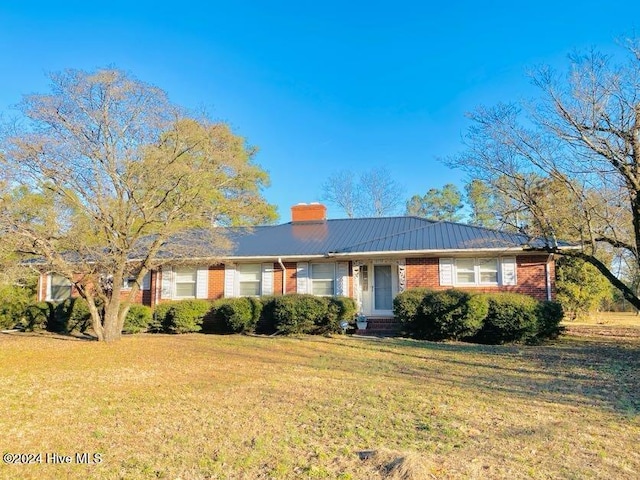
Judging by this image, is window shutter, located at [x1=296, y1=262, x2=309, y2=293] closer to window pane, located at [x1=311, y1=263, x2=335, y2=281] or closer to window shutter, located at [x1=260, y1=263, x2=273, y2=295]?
window pane, located at [x1=311, y1=263, x2=335, y2=281]

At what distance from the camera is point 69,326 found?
655 inches

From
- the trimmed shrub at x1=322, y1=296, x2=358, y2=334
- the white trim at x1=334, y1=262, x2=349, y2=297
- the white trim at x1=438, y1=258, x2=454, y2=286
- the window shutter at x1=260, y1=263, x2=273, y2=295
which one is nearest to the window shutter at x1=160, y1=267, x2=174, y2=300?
the window shutter at x1=260, y1=263, x2=273, y2=295

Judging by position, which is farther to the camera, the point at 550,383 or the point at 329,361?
the point at 329,361

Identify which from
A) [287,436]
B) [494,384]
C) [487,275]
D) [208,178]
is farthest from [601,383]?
[208,178]

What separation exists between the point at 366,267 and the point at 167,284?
7651mm

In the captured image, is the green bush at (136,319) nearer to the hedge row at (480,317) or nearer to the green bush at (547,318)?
the hedge row at (480,317)

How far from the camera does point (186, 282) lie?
59.1 ft

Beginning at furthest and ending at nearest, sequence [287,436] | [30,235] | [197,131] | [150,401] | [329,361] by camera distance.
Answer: [197,131], [30,235], [329,361], [150,401], [287,436]

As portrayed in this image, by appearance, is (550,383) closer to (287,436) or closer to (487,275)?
(287,436)

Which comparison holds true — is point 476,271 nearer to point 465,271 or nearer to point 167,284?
point 465,271

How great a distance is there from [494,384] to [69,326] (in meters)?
14.8

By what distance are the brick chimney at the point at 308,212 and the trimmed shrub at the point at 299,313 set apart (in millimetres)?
7663

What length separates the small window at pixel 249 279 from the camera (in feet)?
57.4

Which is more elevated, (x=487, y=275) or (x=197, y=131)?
(x=197, y=131)
